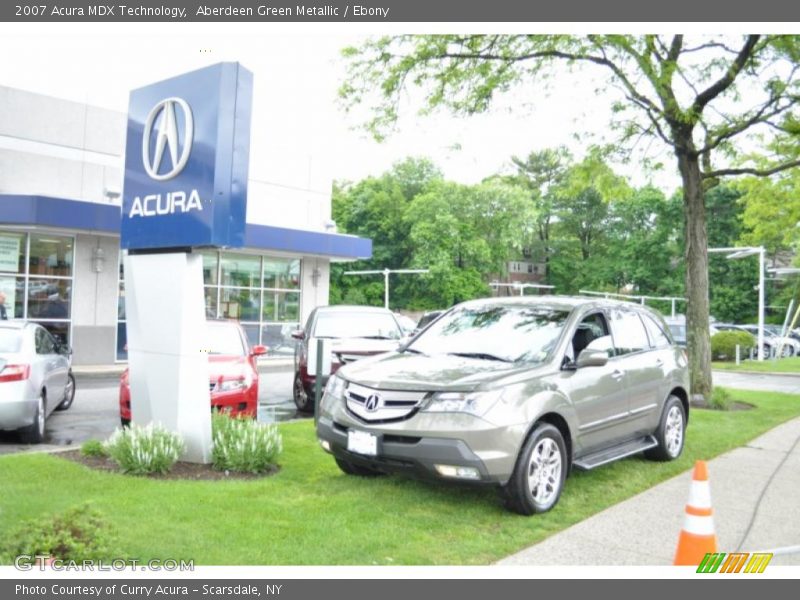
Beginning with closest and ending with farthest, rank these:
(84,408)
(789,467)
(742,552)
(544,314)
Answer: (742,552) → (544,314) → (789,467) → (84,408)

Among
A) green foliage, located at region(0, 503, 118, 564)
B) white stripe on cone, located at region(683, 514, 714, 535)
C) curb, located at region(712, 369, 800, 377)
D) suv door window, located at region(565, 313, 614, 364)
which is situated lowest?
curb, located at region(712, 369, 800, 377)

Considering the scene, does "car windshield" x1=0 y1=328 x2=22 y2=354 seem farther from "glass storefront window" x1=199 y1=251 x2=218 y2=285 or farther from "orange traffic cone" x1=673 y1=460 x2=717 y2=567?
"glass storefront window" x1=199 y1=251 x2=218 y2=285

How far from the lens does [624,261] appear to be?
61062 mm

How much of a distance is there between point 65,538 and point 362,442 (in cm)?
227

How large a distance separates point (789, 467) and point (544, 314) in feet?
11.5

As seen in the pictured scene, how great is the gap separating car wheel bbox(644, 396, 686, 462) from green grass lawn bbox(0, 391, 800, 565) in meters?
0.35

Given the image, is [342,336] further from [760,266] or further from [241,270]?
[760,266]

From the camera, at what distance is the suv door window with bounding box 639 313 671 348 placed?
805 centimetres

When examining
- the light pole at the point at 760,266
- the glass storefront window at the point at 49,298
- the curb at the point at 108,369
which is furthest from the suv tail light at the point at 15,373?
the light pole at the point at 760,266

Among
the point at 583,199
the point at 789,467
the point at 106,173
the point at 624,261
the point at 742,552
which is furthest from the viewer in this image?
the point at 583,199

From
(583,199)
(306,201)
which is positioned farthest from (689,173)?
(583,199)

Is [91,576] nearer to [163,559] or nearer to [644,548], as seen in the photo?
[163,559]

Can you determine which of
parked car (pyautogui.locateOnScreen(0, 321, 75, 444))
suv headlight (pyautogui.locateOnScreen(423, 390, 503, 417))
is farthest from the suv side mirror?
parked car (pyautogui.locateOnScreen(0, 321, 75, 444))

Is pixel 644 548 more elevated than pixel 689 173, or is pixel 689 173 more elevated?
pixel 689 173
